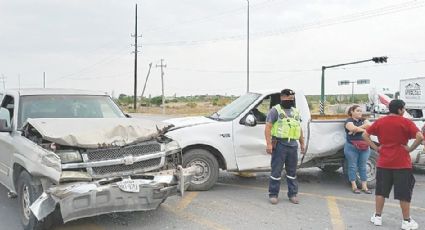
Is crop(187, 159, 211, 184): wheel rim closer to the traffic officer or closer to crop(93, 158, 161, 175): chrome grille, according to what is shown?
the traffic officer

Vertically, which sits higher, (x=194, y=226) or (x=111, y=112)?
(x=111, y=112)

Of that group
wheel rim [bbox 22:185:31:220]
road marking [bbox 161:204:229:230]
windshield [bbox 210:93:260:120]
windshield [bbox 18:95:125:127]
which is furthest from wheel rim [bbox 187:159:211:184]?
wheel rim [bbox 22:185:31:220]

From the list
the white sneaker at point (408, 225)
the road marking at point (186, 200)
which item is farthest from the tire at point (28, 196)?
the white sneaker at point (408, 225)

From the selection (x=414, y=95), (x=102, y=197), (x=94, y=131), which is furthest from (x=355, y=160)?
(x=414, y=95)

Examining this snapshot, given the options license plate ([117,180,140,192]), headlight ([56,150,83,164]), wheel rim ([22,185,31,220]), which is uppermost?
headlight ([56,150,83,164])

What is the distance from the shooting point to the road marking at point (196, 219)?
586cm

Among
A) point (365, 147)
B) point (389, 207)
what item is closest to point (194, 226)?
point (389, 207)

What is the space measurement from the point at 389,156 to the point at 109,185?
3.36 m

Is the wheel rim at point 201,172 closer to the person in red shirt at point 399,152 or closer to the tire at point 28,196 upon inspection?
the tire at point 28,196

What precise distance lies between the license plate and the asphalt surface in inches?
27.4

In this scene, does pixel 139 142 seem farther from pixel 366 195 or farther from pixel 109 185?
pixel 366 195

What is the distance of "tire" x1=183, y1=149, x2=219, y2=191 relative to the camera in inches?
306

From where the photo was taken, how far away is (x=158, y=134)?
6.14 metres

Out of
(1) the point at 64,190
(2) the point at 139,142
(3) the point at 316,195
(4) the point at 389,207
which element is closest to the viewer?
→ (1) the point at 64,190
